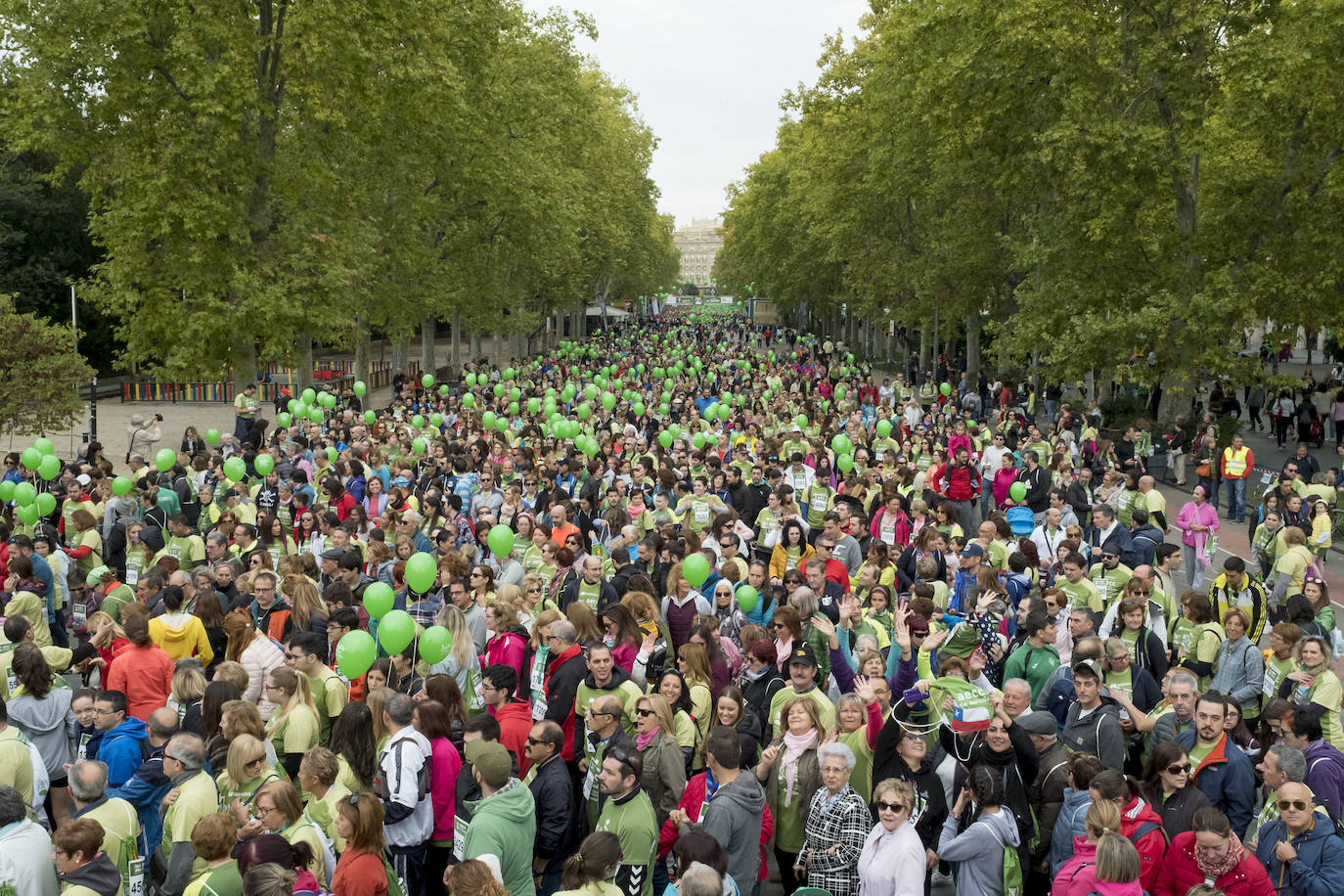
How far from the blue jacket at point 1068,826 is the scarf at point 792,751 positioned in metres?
1.21

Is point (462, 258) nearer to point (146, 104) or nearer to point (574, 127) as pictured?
point (574, 127)

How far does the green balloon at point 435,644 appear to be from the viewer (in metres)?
7.14

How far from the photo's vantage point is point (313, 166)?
81.4ft

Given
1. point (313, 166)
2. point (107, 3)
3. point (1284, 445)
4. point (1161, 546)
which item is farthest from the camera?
point (1284, 445)

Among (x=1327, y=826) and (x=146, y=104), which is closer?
(x=1327, y=826)

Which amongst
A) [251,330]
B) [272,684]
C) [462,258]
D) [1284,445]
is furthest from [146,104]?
[1284,445]

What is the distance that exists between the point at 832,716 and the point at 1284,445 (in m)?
26.6

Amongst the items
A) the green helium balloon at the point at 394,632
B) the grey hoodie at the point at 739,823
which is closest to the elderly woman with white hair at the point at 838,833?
the grey hoodie at the point at 739,823

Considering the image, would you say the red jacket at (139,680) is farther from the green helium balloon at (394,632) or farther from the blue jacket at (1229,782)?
the blue jacket at (1229,782)

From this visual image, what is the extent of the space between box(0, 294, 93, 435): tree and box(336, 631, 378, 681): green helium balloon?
15.2m

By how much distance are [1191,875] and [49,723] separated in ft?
19.5

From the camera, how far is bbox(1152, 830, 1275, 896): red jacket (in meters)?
4.96

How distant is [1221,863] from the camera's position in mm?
4926

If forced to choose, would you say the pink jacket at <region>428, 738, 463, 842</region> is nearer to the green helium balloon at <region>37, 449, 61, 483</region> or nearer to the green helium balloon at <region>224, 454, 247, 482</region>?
the green helium balloon at <region>224, 454, 247, 482</region>
